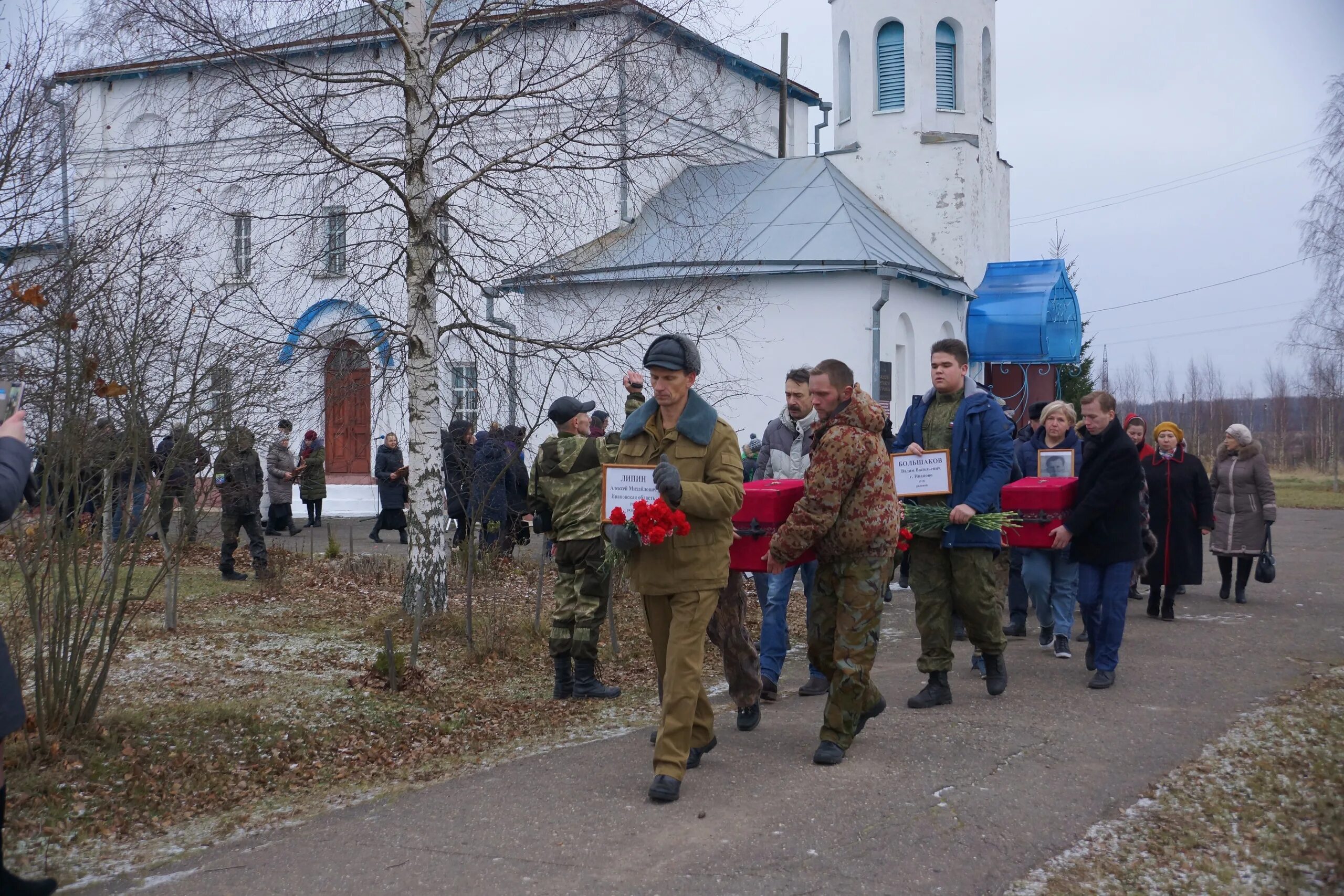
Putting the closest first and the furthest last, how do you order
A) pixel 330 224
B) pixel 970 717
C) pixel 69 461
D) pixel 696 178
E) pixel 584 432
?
pixel 69 461 < pixel 970 717 < pixel 584 432 < pixel 330 224 < pixel 696 178

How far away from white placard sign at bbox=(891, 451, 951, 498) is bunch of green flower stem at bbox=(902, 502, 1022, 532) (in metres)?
0.10

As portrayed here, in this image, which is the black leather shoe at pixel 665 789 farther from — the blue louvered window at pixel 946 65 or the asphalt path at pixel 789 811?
the blue louvered window at pixel 946 65

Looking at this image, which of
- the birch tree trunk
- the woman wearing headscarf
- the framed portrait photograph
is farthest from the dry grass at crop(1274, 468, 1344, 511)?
the birch tree trunk

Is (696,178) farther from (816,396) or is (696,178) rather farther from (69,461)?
(69,461)

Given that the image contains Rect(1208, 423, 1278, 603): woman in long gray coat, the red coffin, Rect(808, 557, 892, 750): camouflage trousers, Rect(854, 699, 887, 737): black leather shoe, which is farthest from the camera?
Rect(1208, 423, 1278, 603): woman in long gray coat

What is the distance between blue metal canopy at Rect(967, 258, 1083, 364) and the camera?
25484mm

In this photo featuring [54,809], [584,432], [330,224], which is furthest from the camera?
[330,224]

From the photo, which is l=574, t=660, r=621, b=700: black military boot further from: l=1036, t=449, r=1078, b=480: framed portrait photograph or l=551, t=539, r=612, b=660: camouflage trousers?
l=1036, t=449, r=1078, b=480: framed portrait photograph

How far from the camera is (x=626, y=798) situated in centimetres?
564

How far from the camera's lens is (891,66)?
1037 inches

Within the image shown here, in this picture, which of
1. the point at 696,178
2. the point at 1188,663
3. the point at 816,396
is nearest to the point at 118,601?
the point at 816,396

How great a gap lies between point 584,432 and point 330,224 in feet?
13.0

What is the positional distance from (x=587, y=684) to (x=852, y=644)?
2634 millimetres

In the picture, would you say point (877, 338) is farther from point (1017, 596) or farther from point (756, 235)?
point (1017, 596)
